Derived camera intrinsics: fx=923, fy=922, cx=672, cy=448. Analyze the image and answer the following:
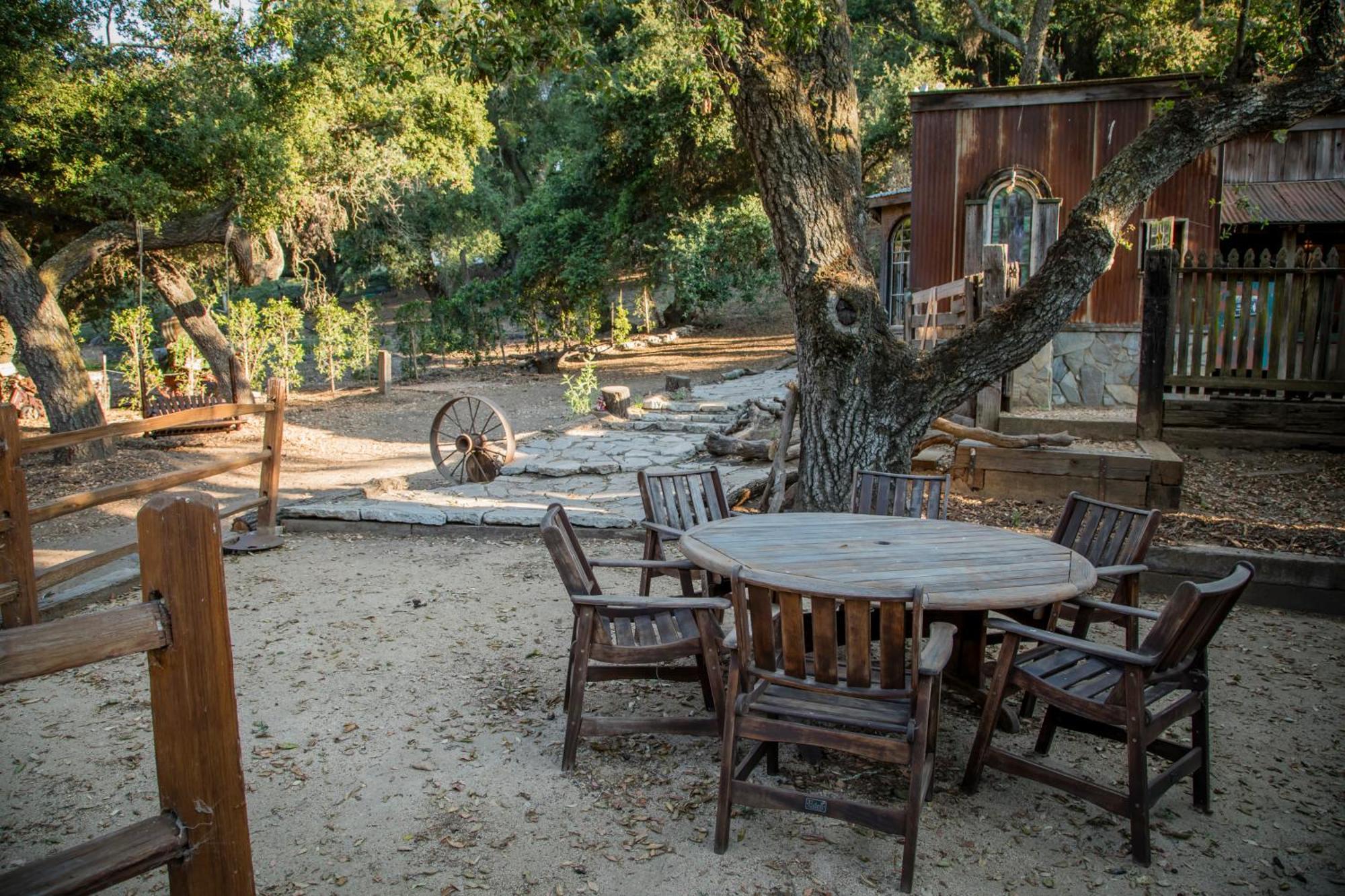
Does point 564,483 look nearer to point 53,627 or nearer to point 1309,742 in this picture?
point 1309,742

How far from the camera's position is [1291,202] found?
44.7ft

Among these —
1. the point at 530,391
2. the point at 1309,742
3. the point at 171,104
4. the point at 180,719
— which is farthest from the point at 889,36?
the point at 180,719

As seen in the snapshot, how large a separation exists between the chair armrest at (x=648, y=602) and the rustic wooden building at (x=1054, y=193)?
908 cm

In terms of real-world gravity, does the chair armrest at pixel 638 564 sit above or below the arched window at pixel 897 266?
below

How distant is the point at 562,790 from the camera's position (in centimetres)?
349

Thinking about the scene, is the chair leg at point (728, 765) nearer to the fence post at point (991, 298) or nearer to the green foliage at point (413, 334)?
the fence post at point (991, 298)

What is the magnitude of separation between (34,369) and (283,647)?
8.68m

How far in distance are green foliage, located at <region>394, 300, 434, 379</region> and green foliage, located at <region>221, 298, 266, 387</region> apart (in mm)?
3959

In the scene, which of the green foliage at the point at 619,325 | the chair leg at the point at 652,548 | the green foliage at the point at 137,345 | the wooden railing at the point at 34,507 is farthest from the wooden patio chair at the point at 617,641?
the green foliage at the point at 619,325

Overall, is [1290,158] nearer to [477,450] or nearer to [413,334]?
[477,450]

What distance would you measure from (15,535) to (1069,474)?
258 inches

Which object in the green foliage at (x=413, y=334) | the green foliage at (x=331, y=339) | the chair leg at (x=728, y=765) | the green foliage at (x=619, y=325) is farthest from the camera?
the green foliage at (x=619, y=325)

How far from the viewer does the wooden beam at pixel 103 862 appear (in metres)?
1.53

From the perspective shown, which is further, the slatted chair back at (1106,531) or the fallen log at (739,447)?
the fallen log at (739,447)
